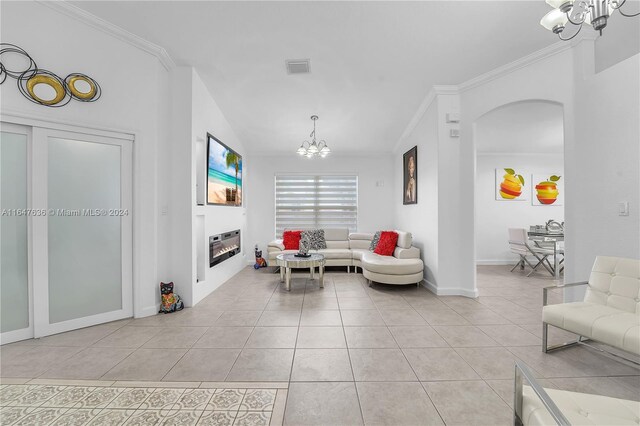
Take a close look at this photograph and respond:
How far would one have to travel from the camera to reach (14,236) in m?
2.52

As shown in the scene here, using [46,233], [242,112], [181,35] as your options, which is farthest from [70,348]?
[242,112]

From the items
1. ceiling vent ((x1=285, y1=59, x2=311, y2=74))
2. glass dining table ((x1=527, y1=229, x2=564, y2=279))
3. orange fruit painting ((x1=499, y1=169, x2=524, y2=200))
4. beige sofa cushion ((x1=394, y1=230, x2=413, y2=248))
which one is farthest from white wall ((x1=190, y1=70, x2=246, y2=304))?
orange fruit painting ((x1=499, y1=169, x2=524, y2=200))

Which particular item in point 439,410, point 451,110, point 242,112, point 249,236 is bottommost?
point 439,410

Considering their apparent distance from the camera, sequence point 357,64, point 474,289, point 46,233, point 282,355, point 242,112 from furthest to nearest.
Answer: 1. point 242,112
2. point 474,289
3. point 357,64
4. point 46,233
5. point 282,355

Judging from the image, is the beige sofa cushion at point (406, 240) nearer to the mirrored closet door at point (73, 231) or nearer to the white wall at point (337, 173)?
the white wall at point (337, 173)

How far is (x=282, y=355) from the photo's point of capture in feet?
7.50

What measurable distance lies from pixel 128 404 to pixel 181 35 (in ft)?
11.3

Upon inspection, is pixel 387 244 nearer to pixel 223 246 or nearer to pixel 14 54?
pixel 223 246

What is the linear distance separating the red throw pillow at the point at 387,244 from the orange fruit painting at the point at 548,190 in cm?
421

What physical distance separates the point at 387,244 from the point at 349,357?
3270 mm

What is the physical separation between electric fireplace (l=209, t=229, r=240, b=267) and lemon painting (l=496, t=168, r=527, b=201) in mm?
6461

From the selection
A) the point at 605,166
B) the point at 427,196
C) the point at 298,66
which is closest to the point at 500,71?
the point at 605,166

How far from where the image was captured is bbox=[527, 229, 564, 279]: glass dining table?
512 centimetres

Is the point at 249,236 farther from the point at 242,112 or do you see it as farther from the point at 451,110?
the point at 451,110
